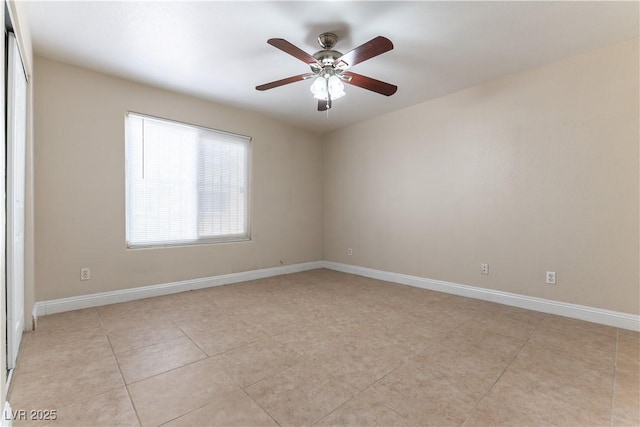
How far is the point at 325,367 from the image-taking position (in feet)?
6.23

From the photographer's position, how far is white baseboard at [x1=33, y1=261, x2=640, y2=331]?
8.68 ft

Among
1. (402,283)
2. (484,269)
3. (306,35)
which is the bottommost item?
(402,283)

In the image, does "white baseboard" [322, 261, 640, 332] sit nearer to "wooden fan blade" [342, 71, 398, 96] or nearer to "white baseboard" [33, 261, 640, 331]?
"white baseboard" [33, 261, 640, 331]

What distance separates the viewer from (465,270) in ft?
11.7

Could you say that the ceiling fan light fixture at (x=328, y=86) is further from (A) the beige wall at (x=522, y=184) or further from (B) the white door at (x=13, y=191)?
(B) the white door at (x=13, y=191)

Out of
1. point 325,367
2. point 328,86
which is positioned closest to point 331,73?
point 328,86

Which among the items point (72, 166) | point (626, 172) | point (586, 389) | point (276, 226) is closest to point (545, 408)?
point (586, 389)

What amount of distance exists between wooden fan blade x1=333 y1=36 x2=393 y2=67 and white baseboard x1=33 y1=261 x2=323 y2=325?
3136 mm

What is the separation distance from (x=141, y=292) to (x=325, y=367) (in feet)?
8.46

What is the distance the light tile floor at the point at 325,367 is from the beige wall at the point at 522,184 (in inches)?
20.9

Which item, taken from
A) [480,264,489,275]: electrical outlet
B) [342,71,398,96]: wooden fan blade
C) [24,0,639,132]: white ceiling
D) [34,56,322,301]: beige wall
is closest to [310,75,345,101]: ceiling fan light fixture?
[342,71,398,96]: wooden fan blade

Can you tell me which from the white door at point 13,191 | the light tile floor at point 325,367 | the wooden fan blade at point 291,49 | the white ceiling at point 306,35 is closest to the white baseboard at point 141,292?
the light tile floor at point 325,367

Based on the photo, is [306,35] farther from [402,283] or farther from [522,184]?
[402,283]

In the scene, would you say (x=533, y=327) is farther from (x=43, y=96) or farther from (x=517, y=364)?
(x=43, y=96)
